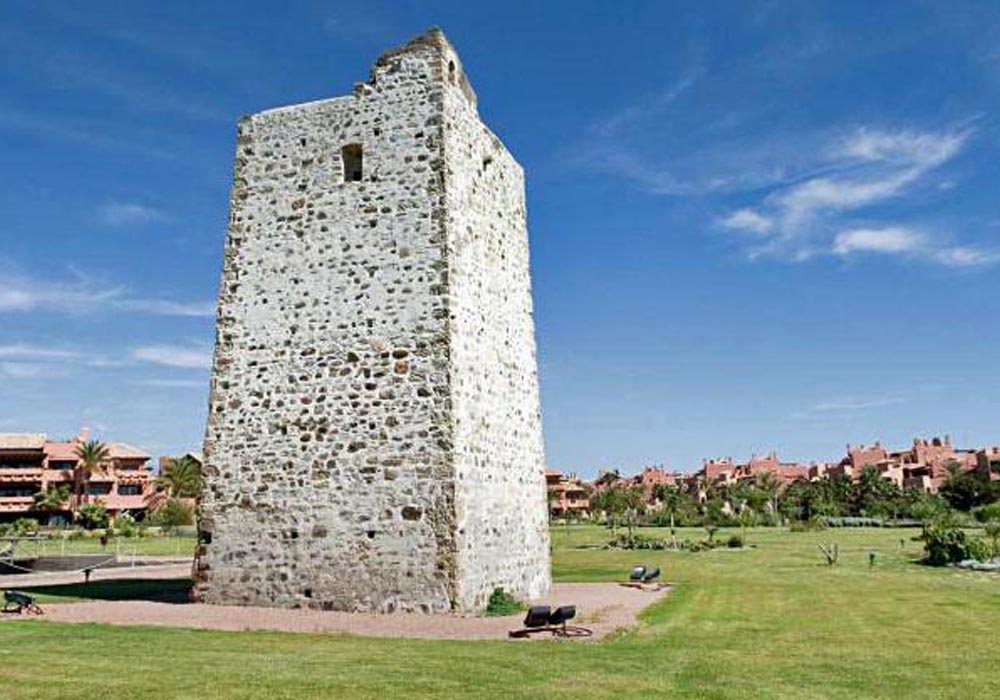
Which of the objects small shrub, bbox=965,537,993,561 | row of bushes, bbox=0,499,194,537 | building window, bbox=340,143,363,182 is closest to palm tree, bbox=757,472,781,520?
row of bushes, bbox=0,499,194,537

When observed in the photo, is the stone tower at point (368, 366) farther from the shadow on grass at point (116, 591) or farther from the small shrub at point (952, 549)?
the small shrub at point (952, 549)

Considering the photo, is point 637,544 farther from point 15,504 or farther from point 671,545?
point 15,504

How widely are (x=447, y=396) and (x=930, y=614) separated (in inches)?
348

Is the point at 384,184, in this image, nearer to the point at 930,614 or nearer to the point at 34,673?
the point at 34,673

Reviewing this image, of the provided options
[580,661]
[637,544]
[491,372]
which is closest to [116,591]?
[491,372]

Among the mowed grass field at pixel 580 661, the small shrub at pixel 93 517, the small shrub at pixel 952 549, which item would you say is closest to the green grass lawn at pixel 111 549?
the small shrub at pixel 93 517

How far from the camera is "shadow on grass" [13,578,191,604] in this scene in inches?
622

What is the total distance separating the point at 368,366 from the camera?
1386cm

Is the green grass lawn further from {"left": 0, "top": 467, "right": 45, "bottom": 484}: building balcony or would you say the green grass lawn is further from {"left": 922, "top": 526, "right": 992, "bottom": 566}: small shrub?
{"left": 0, "top": 467, "right": 45, "bottom": 484}: building balcony

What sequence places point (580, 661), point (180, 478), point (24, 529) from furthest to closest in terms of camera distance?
point (180, 478) < point (24, 529) < point (580, 661)

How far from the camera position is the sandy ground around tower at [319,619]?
11680mm

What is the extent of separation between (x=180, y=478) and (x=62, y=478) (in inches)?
451

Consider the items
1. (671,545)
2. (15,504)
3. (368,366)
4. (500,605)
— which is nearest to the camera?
(500,605)

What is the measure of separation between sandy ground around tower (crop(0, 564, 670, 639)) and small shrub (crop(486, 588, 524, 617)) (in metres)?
0.24
